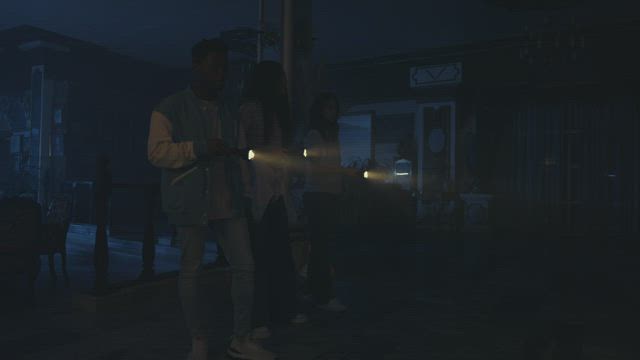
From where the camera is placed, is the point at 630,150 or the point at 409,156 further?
the point at 409,156

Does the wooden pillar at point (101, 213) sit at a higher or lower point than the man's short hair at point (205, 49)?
lower

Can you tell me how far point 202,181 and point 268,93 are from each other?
0.85 meters

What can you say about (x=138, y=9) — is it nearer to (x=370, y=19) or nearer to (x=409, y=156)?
(x=370, y=19)

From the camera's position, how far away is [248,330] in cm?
286

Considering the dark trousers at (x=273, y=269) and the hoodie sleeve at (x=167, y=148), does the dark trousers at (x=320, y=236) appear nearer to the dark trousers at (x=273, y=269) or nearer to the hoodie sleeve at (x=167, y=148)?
the dark trousers at (x=273, y=269)

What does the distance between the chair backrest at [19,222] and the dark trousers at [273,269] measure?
6.81 feet

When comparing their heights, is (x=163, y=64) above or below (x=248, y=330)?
above

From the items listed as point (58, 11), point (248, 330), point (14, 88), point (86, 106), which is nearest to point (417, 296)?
point (248, 330)

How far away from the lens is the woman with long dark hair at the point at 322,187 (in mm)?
3855

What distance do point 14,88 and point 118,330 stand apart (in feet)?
37.2

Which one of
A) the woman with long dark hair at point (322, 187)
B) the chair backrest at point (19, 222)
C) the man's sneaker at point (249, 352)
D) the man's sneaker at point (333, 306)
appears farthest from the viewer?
the chair backrest at point (19, 222)

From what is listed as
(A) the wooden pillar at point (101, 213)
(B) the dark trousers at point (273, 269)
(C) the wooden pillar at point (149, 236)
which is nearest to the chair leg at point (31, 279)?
(A) the wooden pillar at point (101, 213)

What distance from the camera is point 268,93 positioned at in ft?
10.9

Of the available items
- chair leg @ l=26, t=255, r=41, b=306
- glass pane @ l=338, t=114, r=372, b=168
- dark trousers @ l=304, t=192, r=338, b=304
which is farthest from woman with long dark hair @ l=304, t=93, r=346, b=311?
glass pane @ l=338, t=114, r=372, b=168
